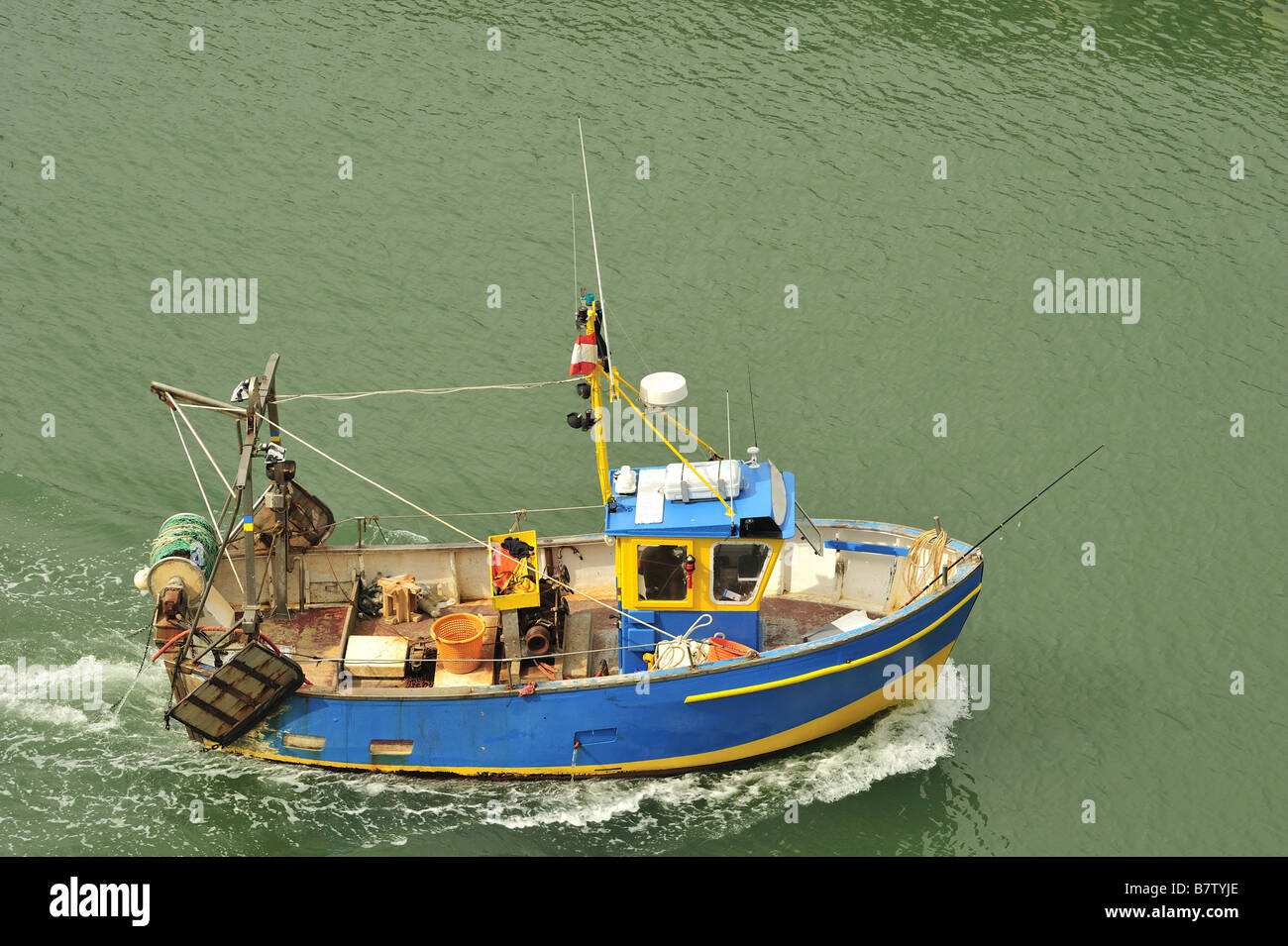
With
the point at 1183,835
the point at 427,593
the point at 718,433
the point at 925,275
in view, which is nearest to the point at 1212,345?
the point at 925,275

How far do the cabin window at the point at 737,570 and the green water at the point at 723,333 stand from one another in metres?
2.54

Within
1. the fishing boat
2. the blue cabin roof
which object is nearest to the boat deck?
the fishing boat

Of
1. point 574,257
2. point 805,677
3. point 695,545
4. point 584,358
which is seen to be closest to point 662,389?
point 584,358

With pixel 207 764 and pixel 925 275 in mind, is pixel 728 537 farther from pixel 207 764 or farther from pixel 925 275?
pixel 925 275

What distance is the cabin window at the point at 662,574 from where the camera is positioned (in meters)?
20.7

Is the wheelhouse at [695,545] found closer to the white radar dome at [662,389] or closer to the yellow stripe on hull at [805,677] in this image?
the yellow stripe on hull at [805,677]

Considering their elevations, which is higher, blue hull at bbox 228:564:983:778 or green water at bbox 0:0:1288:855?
Answer: green water at bbox 0:0:1288:855

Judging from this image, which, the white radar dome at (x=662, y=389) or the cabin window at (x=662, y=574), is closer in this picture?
the white radar dome at (x=662, y=389)

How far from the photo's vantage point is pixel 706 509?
20.6m

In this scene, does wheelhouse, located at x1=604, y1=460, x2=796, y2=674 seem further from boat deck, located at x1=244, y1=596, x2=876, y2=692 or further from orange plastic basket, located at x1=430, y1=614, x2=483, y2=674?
orange plastic basket, located at x1=430, y1=614, x2=483, y2=674

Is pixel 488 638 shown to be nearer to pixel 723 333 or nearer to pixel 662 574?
pixel 662 574

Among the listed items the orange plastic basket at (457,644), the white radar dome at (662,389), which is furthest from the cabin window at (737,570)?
the orange plastic basket at (457,644)

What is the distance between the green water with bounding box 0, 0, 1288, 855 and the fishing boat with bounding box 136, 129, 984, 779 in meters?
0.86

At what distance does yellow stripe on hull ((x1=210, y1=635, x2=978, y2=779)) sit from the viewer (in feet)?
69.1
